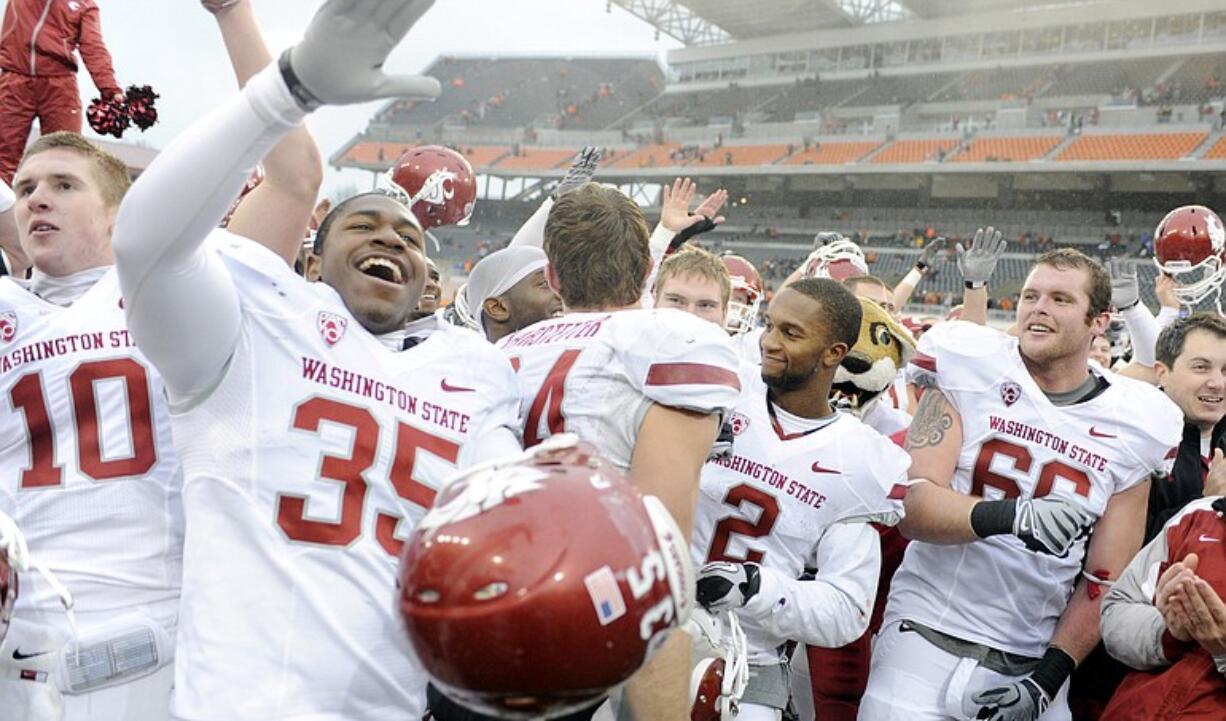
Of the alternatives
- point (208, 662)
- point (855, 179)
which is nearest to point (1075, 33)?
point (855, 179)

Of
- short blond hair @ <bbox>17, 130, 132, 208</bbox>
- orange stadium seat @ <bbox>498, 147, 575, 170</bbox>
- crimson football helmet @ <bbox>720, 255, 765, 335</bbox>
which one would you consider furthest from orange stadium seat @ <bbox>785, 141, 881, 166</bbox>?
short blond hair @ <bbox>17, 130, 132, 208</bbox>

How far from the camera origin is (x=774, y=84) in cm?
3725

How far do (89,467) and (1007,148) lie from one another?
3047cm

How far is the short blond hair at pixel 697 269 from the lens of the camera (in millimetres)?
3932

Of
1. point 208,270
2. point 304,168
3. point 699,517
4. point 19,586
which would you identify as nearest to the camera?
point 208,270

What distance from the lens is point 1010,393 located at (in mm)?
3498

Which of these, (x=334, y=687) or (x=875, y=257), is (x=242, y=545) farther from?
(x=875, y=257)

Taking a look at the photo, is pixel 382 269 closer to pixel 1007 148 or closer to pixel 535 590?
pixel 535 590

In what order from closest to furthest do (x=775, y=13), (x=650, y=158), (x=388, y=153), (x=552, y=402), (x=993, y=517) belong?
1. (x=552, y=402)
2. (x=993, y=517)
3. (x=775, y=13)
4. (x=650, y=158)
5. (x=388, y=153)

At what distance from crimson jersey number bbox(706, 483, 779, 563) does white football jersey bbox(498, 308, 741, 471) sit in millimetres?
773

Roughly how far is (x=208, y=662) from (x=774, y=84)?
37.4 metres

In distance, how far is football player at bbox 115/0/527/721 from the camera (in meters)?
1.70

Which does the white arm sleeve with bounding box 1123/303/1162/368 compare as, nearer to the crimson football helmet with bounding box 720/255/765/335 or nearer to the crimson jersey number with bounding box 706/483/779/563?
the crimson football helmet with bounding box 720/255/765/335

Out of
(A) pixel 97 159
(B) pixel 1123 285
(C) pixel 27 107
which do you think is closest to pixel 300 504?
(A) pixel 97 159
